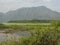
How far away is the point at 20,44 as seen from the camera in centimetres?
570

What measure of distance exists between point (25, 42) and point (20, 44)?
15 cm

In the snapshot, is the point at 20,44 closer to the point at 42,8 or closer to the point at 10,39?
the point at 10,39

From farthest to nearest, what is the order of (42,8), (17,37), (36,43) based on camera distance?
(42,8) → (17,37) → (36,43)

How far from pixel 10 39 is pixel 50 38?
1141 millimetres

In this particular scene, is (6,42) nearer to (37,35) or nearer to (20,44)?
(20,44)

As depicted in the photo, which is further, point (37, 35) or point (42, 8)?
point (42, 8)

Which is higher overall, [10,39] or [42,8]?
[10,39]

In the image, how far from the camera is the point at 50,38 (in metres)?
5.60

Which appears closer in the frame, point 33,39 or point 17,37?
point 33,39

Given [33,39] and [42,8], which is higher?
[33,39]

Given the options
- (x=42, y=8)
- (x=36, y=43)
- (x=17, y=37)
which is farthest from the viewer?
(x=42, y=8)

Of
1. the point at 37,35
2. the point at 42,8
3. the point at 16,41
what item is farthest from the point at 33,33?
the point at 42,8

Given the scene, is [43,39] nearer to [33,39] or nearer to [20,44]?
[33,39]

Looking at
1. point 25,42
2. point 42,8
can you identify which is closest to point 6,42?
point 25,42
